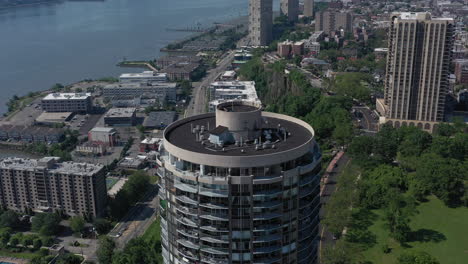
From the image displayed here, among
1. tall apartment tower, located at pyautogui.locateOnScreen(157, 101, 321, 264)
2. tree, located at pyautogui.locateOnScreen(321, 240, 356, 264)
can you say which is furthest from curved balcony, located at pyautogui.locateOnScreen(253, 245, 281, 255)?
tree, located at pyautogui.locateOnScreen(321, 240, 356, 264)

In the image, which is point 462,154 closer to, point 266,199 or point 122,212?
point 122,212

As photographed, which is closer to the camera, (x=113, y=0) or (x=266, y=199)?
(x=266, y=199)

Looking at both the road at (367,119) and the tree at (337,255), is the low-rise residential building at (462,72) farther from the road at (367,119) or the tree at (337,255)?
the tree at (337,255)

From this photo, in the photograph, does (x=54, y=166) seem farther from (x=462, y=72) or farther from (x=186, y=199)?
(x=462, y=72)

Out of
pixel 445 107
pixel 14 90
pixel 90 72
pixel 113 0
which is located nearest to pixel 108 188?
pixel 445 107

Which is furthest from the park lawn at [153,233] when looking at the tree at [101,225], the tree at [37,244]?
the tree at [37,244]
